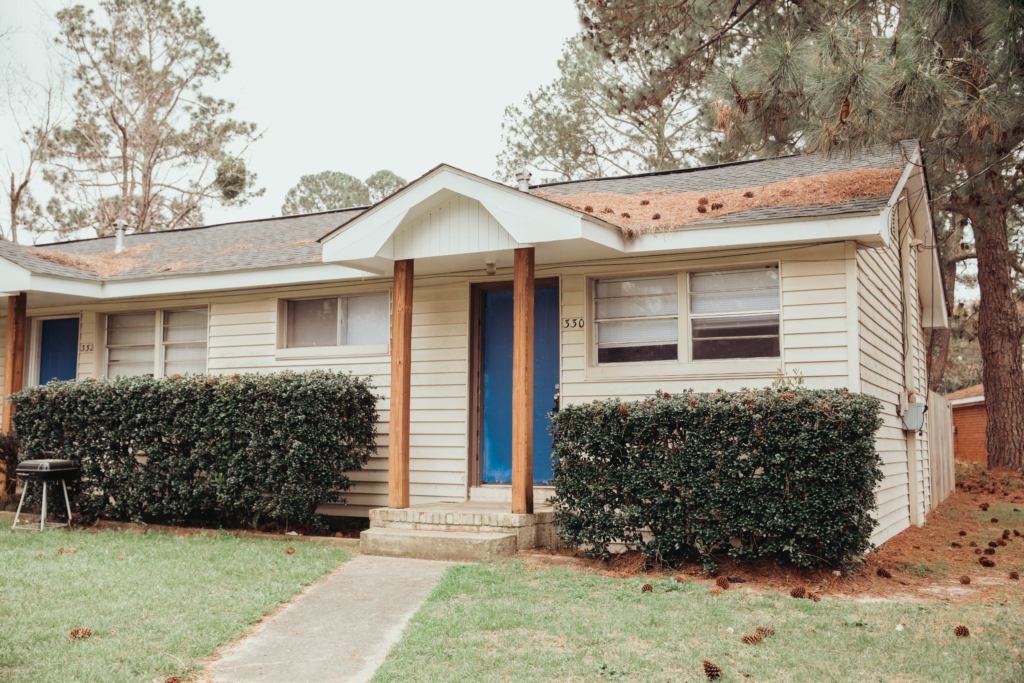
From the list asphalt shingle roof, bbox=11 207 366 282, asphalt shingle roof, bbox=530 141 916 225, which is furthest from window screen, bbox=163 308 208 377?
asphalt shingle roof, bbox=530 141 916 225

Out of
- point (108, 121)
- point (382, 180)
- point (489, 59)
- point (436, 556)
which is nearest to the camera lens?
point (436, 556)

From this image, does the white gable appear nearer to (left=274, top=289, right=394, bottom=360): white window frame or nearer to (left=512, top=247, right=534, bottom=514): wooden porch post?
(left=512, top=247, right=534, bottom=514): wooden porch post

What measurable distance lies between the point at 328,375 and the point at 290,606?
3.32 meters

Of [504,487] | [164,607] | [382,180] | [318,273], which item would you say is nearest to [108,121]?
[382,180]

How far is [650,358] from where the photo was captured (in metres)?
8.32

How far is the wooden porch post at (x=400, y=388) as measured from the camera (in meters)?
7.99

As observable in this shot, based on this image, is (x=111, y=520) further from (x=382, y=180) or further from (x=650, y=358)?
(x=382, y=180)

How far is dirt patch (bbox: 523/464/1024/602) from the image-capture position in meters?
5.99

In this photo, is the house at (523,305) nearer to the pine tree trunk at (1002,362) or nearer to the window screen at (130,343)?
the window screen at (130,343)

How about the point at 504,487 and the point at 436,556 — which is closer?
the point at 436,556

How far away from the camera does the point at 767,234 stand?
745 centimetres

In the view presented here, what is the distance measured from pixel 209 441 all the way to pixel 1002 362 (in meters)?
16.4

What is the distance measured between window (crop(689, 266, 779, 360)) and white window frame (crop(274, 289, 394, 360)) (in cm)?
354

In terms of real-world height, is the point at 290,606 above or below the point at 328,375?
below
